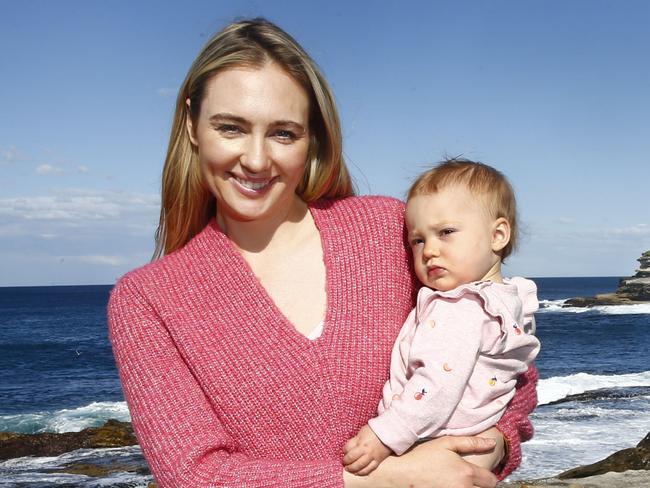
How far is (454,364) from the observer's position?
241 cm

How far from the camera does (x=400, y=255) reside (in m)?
2.87

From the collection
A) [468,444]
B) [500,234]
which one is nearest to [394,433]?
[468,444]

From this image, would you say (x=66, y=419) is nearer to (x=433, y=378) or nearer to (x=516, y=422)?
(x=516, y=422)

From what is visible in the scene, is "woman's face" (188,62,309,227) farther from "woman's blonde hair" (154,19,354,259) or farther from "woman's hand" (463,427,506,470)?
"woman's hand" (463,427,506,470)

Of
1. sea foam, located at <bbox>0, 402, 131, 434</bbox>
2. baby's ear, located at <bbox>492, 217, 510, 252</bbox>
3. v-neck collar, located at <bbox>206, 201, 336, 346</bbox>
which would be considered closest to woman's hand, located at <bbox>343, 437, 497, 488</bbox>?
v-neck collar, located at <bbox>206, 201, 336, 346</bbox>

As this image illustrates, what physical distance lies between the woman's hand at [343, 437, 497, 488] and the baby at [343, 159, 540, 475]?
0.03 m

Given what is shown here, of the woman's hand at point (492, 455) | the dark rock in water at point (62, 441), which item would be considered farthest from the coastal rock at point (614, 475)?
the dark rock in water at point (62, 441)

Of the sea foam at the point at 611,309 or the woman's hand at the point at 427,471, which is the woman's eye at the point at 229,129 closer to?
the woman's hand at the point at 427,471

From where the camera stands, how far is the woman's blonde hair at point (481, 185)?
9.10 ft

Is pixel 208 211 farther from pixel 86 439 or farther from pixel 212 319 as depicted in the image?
pixel 86 439

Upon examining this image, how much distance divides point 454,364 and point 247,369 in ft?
2.22

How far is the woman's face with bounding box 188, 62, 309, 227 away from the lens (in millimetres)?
2520

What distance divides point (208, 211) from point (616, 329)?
4199cm

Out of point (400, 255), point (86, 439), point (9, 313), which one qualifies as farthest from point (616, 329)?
point (9, 313)
